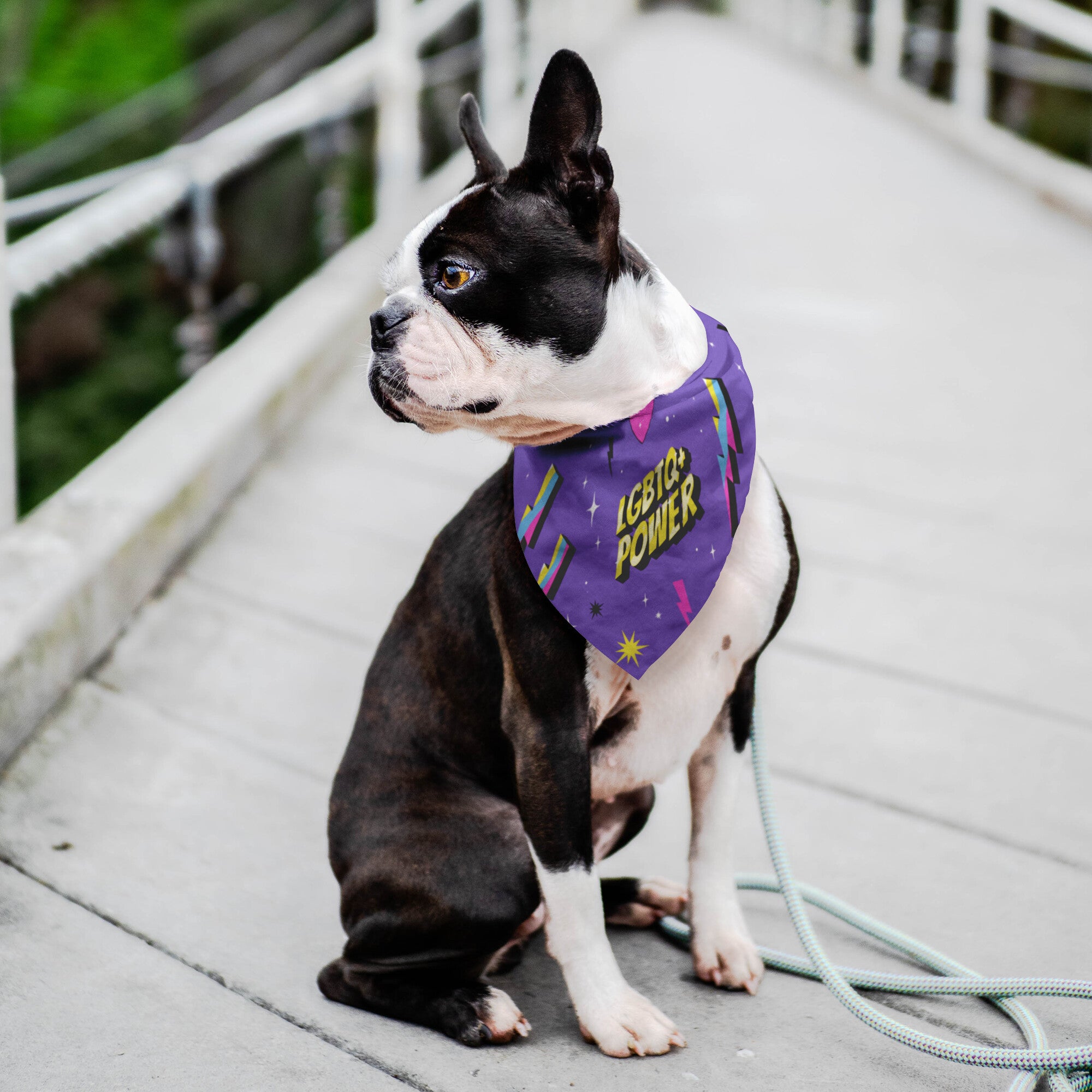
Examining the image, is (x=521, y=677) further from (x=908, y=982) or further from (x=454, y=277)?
(x=908, y=982)

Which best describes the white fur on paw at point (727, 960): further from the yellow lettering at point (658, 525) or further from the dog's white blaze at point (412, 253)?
the dog's white blaze at point (412, 253)

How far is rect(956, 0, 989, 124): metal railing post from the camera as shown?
847cm

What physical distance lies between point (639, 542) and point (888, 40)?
11.3 metres

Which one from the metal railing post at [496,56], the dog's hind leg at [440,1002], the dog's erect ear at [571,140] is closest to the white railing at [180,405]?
the dog's erect ear at [571,140]

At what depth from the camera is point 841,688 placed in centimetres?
274

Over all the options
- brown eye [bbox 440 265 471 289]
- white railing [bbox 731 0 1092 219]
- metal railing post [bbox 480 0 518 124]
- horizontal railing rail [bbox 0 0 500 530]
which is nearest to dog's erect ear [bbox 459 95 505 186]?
brown eye [bbox 440 265 471 289]

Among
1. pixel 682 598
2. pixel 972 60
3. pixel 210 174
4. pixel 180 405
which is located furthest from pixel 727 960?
pixel 972 60

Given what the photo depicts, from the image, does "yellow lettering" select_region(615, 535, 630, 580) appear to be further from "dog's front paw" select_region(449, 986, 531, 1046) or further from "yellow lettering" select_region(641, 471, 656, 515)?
"dog's front paw" select_region(449, 986, 531, 1046)

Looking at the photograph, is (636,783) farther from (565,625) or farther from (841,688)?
(841,688)

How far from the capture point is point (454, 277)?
145cm

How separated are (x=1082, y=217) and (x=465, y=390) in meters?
6.26

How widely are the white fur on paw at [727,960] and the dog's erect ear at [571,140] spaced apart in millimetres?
1037

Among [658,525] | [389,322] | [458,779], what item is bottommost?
[458,779]

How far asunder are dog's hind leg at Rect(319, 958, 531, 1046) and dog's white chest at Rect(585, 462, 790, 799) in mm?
313
